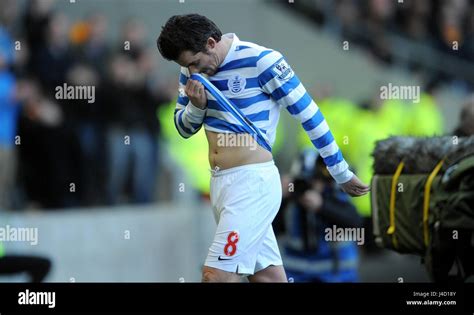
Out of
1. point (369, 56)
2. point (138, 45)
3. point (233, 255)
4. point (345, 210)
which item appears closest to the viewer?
point (233, 255)

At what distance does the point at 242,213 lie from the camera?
5973mm

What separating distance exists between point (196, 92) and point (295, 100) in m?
0.50

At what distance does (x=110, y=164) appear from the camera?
10.9 metres

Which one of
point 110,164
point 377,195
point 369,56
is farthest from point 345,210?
point 369,56

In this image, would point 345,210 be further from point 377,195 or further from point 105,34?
point 105,34

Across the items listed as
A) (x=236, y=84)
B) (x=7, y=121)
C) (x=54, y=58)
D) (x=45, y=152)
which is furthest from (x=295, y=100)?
(x=54, y=58)
